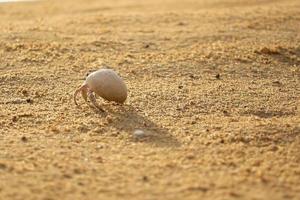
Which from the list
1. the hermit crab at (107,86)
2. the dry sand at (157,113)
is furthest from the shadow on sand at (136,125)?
the hermit crab at (107,86)

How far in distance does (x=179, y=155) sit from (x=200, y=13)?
7929 millimetres

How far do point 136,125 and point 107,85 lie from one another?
0.61 m

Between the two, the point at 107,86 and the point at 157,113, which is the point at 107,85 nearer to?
the point at 107,86

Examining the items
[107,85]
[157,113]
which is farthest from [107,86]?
[157,113]

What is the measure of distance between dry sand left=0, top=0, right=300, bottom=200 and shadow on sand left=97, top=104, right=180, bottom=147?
0.03 ft

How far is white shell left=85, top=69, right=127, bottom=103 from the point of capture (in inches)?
232

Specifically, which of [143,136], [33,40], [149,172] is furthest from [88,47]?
[149,172]

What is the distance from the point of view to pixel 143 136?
5.21m

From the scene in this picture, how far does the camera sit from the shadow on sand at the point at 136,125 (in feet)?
16.9

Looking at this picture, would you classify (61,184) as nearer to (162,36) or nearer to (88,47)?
(88,47)

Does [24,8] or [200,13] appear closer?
[200,13]

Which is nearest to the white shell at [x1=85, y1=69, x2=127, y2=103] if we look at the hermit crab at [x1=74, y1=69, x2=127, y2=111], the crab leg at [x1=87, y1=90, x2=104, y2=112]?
the hermit crab at [x1=74, y1=69, x2=127, y2=111]

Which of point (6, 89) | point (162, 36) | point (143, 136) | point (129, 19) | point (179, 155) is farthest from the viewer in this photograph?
point (129, 19)

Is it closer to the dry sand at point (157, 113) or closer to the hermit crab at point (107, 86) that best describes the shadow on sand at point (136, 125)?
the dry sand at point (157, 113)
